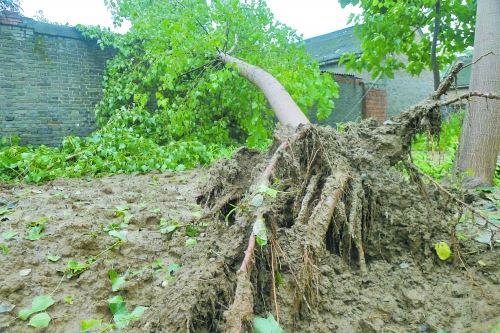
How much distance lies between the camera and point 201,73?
714cm

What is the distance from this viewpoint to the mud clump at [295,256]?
1.61 meters

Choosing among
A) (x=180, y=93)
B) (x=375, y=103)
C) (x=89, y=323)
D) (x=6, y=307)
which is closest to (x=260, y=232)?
(x=89, y=323)

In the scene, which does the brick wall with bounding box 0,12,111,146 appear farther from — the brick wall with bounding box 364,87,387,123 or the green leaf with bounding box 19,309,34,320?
the brick wall with bounding box 364,87,387,123

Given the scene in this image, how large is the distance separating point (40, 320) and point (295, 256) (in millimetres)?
1332

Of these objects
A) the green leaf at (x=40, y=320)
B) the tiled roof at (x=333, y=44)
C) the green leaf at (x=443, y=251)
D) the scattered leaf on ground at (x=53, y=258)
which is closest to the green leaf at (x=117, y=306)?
the green leaf at (x=40, y=320)

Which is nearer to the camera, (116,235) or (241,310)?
(241,310)

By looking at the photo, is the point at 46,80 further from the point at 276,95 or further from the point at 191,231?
the point at 191,231

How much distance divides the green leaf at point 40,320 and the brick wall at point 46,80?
6.16 m

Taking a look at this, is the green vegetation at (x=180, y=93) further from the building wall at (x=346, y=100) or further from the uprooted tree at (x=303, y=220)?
the building wall at (x=346, y=100)

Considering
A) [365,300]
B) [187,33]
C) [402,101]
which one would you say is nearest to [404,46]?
[187,33]

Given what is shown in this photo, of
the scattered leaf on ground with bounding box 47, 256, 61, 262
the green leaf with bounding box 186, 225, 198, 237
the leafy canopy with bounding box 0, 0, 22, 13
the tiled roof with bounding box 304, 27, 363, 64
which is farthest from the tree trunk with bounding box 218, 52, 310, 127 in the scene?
the leafy canopy with bounding box 0, 0, 22, 13

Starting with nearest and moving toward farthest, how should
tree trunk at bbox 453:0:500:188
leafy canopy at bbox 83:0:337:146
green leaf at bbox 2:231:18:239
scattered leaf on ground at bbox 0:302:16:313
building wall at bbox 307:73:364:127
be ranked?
scattered leaf on ground at bbox 0:302:16:313 → green leaf at bbox 2:231:18:239 → tree trunk at bbox 453:0:500:188 → leafy canopy at bbox 83:0:337:146 → building wall at bbox 307:73:364:127

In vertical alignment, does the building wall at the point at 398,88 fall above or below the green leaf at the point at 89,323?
above

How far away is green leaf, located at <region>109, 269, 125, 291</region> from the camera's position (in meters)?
2.05
